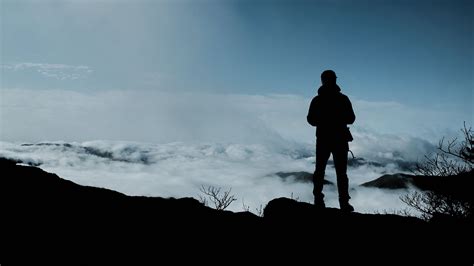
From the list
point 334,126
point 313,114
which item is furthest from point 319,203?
point 313,114

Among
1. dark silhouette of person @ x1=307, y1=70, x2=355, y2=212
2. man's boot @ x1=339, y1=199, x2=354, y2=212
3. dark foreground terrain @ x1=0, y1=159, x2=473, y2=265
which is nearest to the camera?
dark foreground terrain @ x1=0, y1=159, x2=473, y2=265

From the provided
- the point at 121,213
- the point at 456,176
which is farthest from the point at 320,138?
the point at 456,176

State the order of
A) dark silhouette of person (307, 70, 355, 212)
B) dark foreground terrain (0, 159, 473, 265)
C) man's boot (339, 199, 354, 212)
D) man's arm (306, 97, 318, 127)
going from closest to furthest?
dark foreground terrain (0, 159, 473, 265) < man's boot (339, 199, 354, 212) < dark silhouette of person (307, 70, 355, 212) < man's arm (306, 97, 318, 127)

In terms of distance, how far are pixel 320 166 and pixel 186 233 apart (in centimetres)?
Result: 368

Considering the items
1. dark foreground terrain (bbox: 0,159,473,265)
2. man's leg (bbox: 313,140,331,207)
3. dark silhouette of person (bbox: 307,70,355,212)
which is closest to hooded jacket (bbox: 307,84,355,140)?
dark silhouette of person (bbox: 307,70,355,212)

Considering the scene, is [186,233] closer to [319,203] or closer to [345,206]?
[319,203]

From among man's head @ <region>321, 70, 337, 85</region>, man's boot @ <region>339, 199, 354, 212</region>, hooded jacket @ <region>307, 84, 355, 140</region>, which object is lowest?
man's boot @ <region>339, 199, 354, 212</region>

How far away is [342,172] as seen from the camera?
7.28m

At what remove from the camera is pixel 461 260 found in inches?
189

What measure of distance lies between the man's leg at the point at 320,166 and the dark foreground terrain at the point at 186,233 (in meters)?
0.76

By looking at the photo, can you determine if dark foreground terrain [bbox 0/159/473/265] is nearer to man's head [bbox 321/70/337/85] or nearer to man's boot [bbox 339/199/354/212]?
man's boot [bbox 339/199/354/212]

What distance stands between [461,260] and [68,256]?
6.20 meters

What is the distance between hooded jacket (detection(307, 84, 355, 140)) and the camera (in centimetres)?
722

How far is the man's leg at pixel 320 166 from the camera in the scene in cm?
723
